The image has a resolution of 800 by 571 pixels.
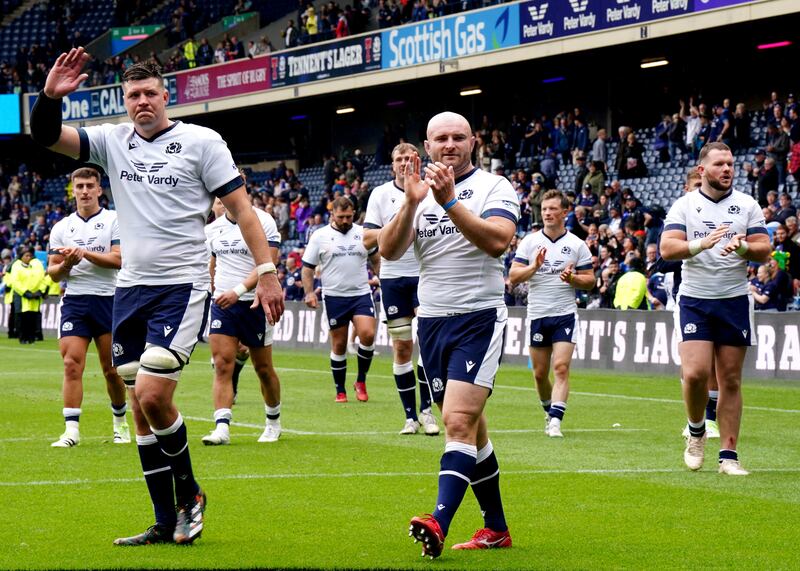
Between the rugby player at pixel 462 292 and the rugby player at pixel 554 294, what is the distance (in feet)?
18.6

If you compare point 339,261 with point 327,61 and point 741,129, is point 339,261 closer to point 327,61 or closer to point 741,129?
point 741,129

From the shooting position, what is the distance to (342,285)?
54.6 ft

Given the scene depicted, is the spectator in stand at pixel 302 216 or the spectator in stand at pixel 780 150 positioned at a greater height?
the spectator in stand at pixel 780 150

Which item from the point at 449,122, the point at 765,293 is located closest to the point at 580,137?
the point at 765,293

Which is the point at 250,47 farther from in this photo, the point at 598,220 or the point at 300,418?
the point at 300,418

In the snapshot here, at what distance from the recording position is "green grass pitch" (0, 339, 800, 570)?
698 cm

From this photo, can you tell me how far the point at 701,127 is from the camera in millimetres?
29422

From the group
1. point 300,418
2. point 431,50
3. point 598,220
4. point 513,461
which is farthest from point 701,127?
point 513,461

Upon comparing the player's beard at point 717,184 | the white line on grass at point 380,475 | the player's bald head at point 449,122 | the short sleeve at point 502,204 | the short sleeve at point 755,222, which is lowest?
the white line on grass at point 380,475

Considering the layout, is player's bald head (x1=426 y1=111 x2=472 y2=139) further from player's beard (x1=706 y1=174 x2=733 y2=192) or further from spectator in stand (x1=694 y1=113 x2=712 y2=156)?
spectator in stand (x1=694 y1=113 x2=712 y2=156)

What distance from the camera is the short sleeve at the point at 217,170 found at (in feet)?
24.2

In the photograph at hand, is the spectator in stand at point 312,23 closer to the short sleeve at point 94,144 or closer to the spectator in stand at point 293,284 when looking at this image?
the spectator in stand at point 293,284

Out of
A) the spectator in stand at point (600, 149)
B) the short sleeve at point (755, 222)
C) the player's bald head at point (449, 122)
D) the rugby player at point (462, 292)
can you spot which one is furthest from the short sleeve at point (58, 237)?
the spectator in stand at point (600, 149)

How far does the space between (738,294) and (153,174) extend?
4.83 metres
